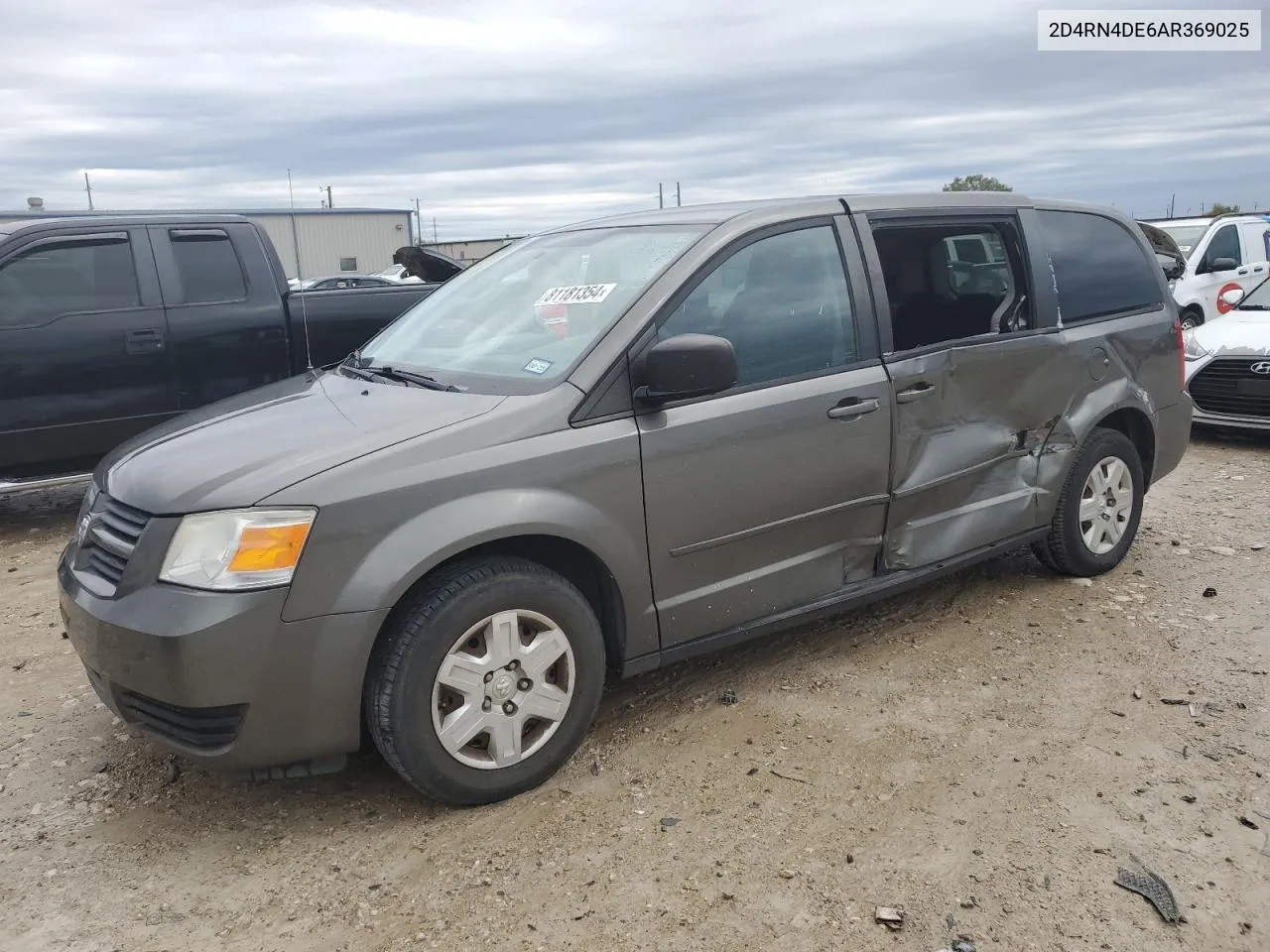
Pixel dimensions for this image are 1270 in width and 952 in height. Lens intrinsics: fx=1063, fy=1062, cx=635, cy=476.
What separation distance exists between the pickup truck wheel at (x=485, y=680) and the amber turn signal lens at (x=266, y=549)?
0.36m

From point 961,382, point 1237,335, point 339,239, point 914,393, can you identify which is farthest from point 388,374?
point 339,239

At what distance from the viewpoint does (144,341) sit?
6488 mm

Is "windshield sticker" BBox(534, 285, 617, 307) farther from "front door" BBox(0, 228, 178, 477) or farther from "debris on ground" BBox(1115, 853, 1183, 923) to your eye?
"front door" BBox(0, 228, 178, 477)

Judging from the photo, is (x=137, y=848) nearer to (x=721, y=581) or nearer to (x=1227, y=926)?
(x=721, y=581)

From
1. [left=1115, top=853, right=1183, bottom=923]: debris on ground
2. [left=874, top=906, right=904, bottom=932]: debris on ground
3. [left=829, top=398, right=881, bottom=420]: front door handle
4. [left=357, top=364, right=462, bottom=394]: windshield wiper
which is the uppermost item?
[left=357, top=364, right=462, bottom=394]: windshield wiper

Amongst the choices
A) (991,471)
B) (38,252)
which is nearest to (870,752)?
(991,471)

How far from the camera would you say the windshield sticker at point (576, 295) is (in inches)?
142

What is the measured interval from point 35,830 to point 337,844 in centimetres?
92

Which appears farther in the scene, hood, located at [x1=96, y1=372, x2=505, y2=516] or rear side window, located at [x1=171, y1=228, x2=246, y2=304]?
rear side window, located at [x1=171, y1=228, x2=246, y2=304]

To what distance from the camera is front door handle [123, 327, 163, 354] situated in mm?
6445

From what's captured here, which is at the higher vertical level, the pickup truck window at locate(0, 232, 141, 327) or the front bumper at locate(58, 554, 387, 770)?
the pickup truck window at locate(0, 232, 141, 327)

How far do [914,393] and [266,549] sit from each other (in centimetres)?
238

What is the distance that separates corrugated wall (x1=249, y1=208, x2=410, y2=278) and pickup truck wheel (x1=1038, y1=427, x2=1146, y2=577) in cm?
3729

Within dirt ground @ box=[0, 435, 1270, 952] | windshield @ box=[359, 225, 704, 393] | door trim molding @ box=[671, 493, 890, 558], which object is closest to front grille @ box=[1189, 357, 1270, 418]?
dirt ground @ box=[0, 435, 1270, 952]
